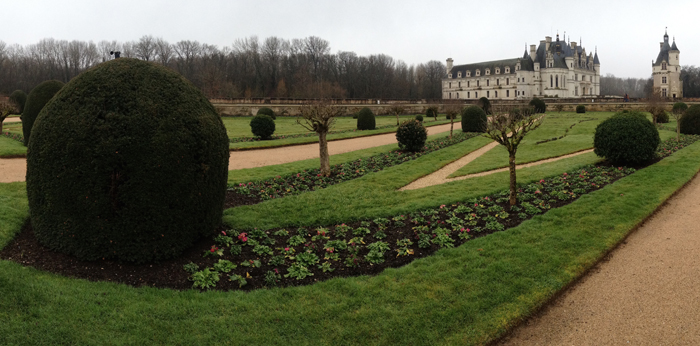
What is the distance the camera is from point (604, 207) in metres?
9.08

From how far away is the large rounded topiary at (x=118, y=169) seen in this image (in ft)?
18.3

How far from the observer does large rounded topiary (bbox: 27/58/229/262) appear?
18.3ft

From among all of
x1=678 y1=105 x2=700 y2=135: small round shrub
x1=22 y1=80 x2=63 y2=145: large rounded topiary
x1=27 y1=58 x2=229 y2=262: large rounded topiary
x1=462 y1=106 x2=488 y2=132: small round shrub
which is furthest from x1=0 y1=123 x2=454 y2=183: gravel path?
x1=678 y1=105 x2=700 y2=135: small round shrub

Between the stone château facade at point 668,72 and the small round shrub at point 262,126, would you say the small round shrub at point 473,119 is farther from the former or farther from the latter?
the stone château facade at point 668,72

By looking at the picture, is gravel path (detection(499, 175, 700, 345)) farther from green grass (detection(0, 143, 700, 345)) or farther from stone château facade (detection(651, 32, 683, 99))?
stone château facade (detection(651, 32, 683, 99))

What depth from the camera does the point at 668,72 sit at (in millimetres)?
77938

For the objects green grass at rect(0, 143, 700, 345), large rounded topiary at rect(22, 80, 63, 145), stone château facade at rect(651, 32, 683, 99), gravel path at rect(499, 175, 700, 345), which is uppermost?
stone château facade at rect(651, 32, 683, 99)

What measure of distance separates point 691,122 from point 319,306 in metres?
26.0

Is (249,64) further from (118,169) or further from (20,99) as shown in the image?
(118,169)

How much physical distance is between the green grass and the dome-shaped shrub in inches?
320

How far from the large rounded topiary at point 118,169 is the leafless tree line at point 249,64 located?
6169 centimetres

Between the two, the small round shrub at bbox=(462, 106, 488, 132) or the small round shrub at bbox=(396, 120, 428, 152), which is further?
the small round shrub at bbox=(462, 106, 488, 132)

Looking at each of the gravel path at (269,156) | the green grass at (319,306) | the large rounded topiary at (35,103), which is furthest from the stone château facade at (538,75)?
the green grass at (319,306)

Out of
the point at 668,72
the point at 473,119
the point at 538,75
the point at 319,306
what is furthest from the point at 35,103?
the point at 668,72
